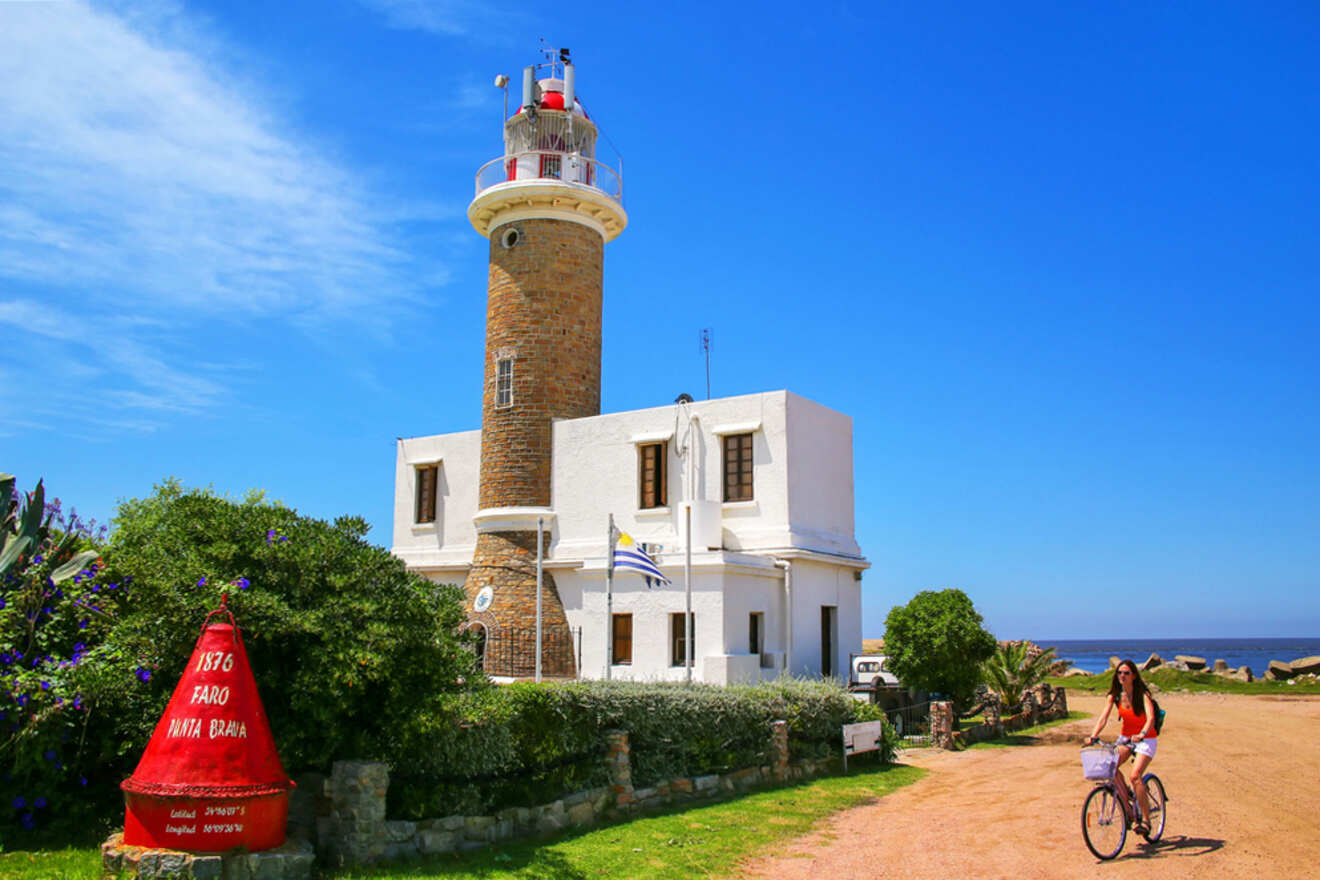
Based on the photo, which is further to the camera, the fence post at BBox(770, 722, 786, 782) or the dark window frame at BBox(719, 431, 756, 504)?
the dark window frame at BBox(719, 431, 756, 504)

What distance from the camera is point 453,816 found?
9398 mm

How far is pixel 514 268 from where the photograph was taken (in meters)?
23.8

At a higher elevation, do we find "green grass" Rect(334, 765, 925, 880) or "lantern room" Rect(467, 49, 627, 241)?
"lantern room" Rect(467, 49, 627, 241)

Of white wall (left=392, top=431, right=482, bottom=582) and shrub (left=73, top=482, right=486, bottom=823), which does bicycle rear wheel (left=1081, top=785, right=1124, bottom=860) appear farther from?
white wall (left=392, top=431, right=482, bottom=582)

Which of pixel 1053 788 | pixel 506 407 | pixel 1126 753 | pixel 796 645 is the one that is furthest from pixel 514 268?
pixel 1126 753

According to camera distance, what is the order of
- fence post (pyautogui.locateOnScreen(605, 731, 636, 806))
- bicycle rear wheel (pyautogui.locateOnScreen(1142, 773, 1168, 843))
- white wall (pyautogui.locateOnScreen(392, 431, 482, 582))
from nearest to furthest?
1. bicycle rear wheel (pyautogui.locateOnScreen(1142, 773, 1168, 843))
2. fence post (pyautogui.locateOnScreen(605, 731, 636, 806))
3. white wall (pyautogui.locateOnScreen(392, 431, 482, 582))

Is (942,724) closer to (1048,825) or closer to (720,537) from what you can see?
(720,537)

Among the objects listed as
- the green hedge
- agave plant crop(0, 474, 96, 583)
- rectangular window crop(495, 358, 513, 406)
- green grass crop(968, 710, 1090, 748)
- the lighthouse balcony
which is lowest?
green grass crop(968, 710, 1090, 748)

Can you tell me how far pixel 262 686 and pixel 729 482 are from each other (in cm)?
1357

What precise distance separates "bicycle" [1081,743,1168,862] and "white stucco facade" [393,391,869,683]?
9.56m

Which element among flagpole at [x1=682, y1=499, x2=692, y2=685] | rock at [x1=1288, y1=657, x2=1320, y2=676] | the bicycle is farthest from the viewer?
rock at [x1=1288, y1=657, x2=1320, y2=676]

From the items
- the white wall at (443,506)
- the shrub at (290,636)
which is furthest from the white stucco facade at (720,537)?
the shrub at (290,636)

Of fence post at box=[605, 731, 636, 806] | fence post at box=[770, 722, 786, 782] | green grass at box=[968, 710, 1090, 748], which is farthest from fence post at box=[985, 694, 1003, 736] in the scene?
fence post at box=[605, 731, 636, 806]

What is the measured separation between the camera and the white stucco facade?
1959 cm
